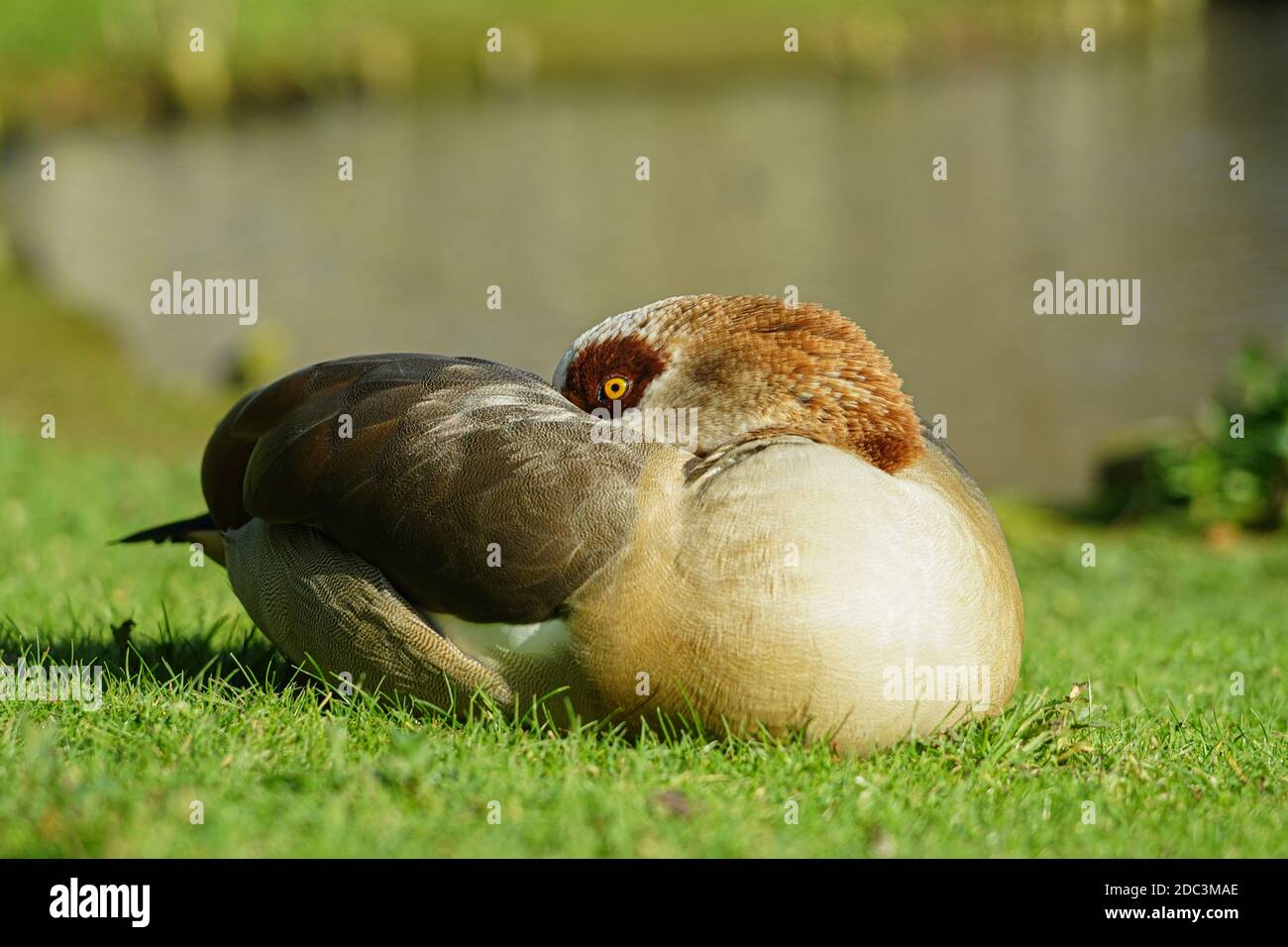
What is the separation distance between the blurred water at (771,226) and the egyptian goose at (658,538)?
9.11 metres

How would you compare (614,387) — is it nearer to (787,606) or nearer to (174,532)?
(787,606)

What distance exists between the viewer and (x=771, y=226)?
2428cm

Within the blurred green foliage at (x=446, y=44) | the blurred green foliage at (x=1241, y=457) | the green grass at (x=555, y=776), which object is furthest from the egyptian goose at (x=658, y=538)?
the blurred green foliage at (x=446, y=44)

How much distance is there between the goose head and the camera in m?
3.85

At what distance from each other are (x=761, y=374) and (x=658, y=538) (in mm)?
571

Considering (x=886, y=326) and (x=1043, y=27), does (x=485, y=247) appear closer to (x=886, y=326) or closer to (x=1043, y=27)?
(x=886, y=326)

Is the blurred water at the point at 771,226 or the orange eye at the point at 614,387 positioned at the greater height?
the blurred water at the point at 771,226

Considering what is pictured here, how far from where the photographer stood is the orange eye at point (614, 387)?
3939 millimetres

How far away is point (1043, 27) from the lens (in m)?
50.7

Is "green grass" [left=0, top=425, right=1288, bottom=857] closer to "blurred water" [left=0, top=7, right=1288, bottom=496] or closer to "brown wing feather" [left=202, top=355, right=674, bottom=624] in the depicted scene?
"brown wing feather" [left=202, top=355, right=674, bottom=624]

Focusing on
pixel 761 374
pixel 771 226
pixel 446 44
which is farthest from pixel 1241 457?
pixel 446 44

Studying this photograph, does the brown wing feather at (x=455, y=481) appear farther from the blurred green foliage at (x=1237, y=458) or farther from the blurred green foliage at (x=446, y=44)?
the blurred green foliage at (x=446, y=44)

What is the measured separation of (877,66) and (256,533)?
41494 mm
